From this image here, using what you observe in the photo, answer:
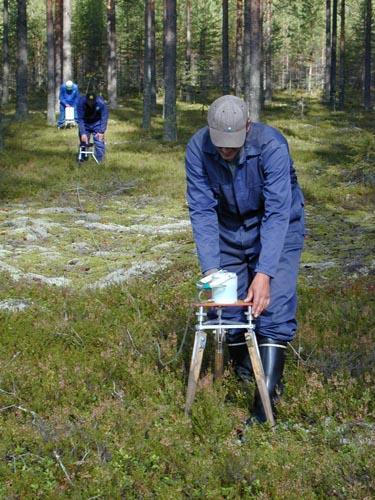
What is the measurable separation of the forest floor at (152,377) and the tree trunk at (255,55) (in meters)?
8.89

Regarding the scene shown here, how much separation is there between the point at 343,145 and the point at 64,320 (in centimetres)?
2064

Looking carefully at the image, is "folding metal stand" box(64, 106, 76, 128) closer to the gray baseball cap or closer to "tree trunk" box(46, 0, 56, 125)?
"tree trunk" box(46, 0, 56, 125)

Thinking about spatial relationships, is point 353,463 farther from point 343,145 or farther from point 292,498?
point 343,145

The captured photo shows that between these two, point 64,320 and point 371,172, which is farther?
point 371,172

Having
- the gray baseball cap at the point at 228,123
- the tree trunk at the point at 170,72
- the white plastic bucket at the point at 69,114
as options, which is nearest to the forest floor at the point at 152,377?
the gray baseball cap at the point at 228,123

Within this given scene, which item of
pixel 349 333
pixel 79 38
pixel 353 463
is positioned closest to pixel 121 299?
pixel 349 333

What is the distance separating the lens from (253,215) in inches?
192

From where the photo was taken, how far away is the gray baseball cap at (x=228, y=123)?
4344 mm

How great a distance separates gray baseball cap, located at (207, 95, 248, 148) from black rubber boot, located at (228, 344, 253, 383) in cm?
180

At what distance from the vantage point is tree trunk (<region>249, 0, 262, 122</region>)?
20531mm

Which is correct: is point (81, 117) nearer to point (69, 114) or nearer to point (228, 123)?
point (69, 114)

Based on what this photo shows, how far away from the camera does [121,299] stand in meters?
7.61

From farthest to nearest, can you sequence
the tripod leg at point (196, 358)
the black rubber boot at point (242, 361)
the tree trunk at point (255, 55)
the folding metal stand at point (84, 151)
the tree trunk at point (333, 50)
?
the tree trunk at point (333, 50)
the tree trunk at point (255, 55)
the folding metal stand at point (84, 151)
the black rubber boot at point (242, 361)
the tripod leg at point (196, 358)

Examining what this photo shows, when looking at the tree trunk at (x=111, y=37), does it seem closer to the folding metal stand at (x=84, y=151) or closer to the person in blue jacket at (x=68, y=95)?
the person in blue jacket at (x=68, y=95)
